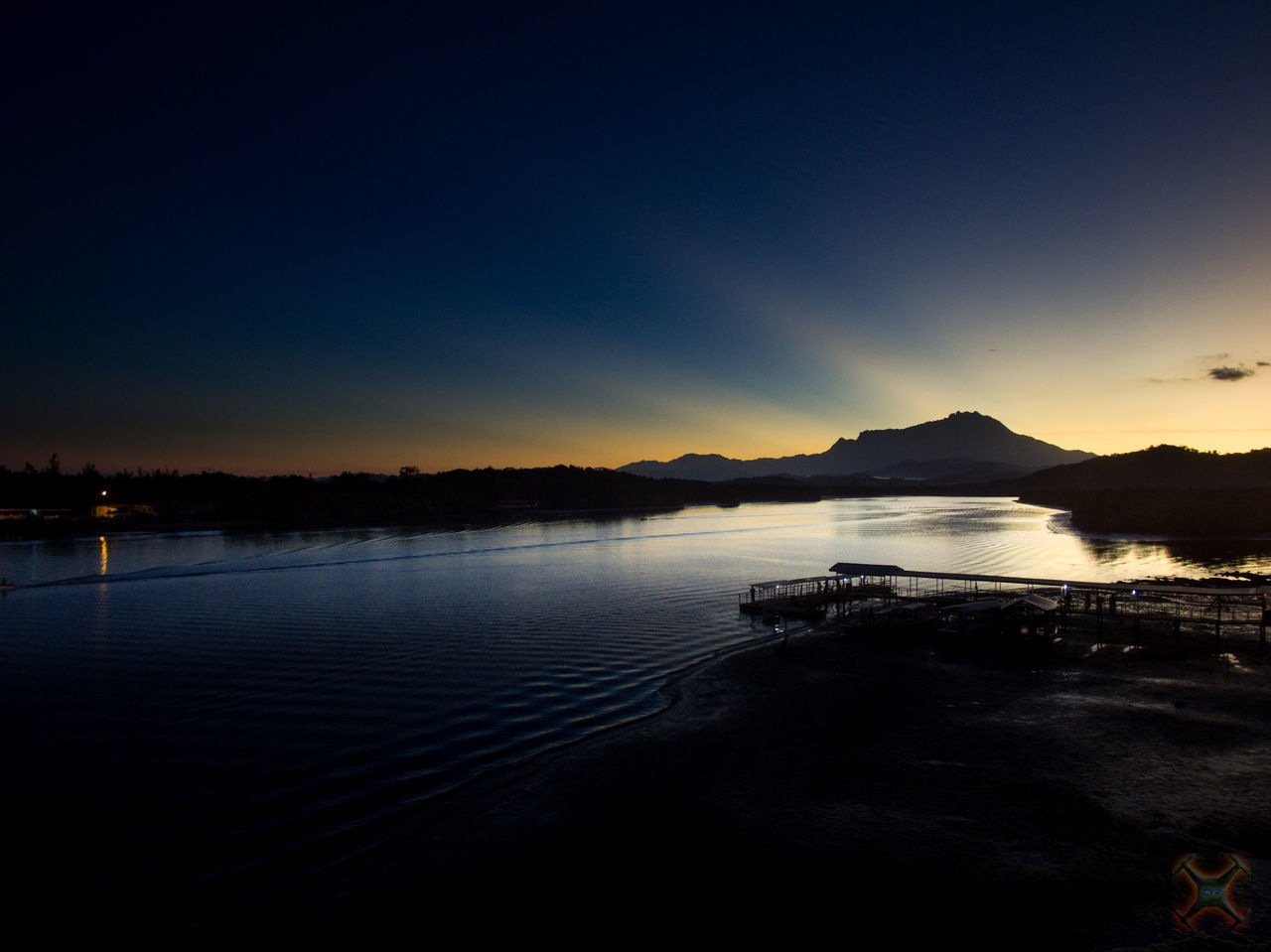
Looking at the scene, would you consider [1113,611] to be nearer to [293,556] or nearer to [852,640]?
[852,640]

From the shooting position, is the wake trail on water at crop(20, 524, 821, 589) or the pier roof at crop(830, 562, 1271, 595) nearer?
the pier roof at crop(830, 562, 1271, 595)

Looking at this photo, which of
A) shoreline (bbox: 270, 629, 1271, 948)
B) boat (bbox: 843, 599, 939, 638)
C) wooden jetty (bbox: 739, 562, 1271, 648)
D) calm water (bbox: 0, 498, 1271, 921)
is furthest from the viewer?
boat (bbox: 843, 599, 939, 638)

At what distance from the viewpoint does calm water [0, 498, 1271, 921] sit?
15.3 metres

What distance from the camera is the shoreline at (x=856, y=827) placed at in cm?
1199

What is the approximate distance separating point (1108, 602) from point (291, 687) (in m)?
49.7

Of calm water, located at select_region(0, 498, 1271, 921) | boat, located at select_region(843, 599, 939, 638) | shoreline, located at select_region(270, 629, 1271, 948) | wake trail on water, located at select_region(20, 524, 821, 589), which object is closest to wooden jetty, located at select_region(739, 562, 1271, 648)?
boat, located at select_region(843, 599, 939, 638)

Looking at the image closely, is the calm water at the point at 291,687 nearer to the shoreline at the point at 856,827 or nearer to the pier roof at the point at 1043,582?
the shoreline at the point at 856,827

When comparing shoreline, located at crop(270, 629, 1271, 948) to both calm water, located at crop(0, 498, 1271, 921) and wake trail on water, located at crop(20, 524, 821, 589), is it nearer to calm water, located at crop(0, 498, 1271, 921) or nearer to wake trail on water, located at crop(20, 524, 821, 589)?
calm water, located at crop(0, 498, 1271, 921)
